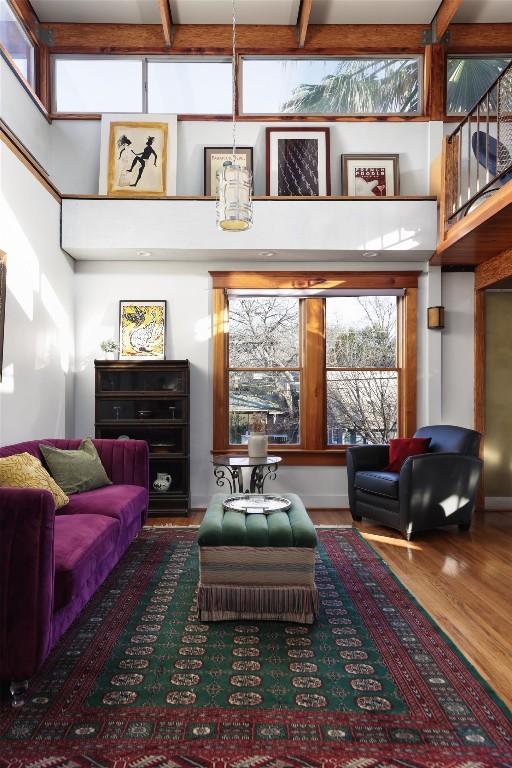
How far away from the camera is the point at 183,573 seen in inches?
142

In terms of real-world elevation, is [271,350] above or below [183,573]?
above

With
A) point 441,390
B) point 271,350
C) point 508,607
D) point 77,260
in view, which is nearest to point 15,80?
point 77,260

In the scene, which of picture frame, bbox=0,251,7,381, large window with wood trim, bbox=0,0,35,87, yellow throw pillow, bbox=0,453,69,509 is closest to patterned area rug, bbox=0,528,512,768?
yellow throw pillow, bbox=0,453,69,509

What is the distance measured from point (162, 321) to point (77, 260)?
1059mm

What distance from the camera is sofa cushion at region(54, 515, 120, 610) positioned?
2387 mm

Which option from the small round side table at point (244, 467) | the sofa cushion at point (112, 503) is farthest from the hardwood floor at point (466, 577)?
the sofa cushion at point (112, 503)

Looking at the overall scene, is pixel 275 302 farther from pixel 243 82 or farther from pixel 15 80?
pixel 15 80

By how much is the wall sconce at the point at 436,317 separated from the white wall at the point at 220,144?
118cm

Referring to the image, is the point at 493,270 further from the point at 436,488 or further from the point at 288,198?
the point at 436,488

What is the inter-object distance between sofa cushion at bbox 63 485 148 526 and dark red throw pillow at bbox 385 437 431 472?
7.31ft

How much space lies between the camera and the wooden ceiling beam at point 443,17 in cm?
510

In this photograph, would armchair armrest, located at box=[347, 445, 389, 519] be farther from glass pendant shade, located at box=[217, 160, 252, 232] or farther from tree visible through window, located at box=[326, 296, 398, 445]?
glass pendant shade, located at box=[217, 160, 252, 232]

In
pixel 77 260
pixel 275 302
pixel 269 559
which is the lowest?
pixel 269 559

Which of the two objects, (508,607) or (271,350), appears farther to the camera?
(271,350)
